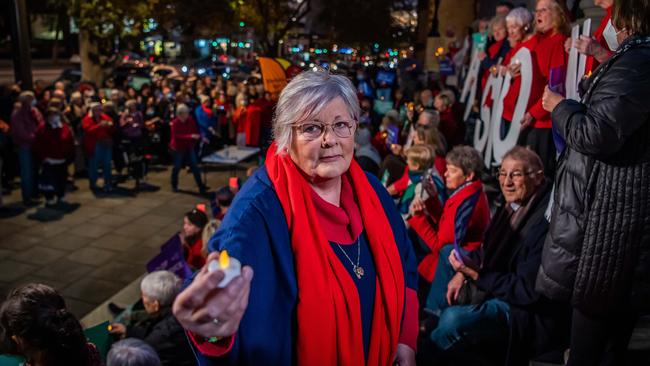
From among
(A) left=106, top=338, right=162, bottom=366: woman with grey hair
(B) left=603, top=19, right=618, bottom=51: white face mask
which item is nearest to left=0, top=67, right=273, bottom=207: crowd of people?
(A) left=106, top=338, right=162, bottom=366: woman with grey hair

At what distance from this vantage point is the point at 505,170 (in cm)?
350

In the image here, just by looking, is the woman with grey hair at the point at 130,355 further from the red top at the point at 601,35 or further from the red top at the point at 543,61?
the red top at the point at 543,61

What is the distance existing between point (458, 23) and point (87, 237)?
12.3 meters

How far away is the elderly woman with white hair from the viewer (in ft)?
5.57

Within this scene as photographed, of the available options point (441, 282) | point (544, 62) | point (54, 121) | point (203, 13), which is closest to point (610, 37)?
point (544, 62)

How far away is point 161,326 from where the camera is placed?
3688 mm

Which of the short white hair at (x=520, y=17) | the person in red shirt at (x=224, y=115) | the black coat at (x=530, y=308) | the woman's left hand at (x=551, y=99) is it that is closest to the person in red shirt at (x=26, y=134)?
the person in red shirt at (x=224, y=115)

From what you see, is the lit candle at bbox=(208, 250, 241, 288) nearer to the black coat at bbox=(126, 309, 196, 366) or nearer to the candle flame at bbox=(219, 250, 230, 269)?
the candle flame at bbox=(219, 250, 230, 269)

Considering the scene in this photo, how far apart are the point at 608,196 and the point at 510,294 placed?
1105mm

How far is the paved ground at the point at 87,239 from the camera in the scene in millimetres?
6680

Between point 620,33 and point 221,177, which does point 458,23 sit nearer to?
point 221,177

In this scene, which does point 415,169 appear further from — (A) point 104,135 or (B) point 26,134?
(A) point 104,135

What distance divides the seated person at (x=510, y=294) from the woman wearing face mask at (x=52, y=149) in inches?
310

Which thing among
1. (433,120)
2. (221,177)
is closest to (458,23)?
(221,177)
